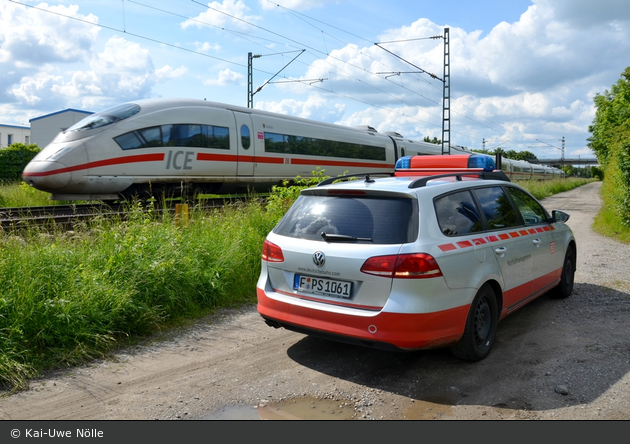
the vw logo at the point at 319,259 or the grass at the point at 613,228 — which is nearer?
the vw logo at the point at 319,259

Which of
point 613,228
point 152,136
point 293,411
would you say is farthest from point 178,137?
point 293,411

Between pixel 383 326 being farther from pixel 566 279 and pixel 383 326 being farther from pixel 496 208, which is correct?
pixel 566 279

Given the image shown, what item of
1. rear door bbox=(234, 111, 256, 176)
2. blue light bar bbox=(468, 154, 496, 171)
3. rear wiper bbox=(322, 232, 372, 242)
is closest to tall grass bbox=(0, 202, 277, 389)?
rear wiper bbox=(322, 232, 372, 242)

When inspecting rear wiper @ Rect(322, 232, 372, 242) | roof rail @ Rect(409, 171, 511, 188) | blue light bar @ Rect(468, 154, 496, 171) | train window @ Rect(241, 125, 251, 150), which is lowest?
rear wiper @ Rect(322, 232, 372, 242)

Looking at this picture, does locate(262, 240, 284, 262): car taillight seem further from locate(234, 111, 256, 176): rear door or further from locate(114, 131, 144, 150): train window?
locate(234, 111, 256, 176): rear door

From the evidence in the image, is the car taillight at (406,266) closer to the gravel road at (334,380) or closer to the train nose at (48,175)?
the gravel road at (334,380)

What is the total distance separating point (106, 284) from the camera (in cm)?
510

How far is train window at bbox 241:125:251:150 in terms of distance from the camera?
687 inches

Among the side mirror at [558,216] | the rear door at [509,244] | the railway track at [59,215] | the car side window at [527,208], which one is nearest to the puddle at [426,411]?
the rear door at [509,244]

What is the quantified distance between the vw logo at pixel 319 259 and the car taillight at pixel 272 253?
1.28ft

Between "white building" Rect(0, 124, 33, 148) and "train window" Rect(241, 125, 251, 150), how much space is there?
6047cm

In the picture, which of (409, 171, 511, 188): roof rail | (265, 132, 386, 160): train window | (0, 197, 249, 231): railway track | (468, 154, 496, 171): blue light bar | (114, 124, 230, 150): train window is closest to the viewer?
(409, 171, 511, 188): roof rail

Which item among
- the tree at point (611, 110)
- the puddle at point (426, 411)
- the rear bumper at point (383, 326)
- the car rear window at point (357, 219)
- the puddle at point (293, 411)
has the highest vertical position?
the tree at point (611, 110)

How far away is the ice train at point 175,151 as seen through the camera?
13.4 m
